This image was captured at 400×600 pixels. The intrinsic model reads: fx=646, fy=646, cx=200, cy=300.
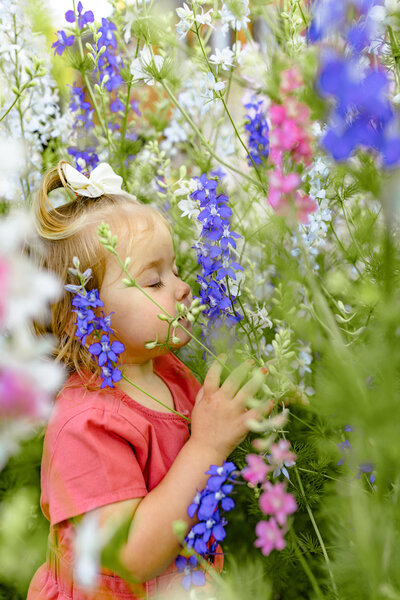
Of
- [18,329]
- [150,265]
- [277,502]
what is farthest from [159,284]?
[18,329]

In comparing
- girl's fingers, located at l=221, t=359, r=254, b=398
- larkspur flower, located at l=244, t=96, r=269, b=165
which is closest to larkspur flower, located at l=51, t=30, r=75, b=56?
larkspur flower, located at l=244, t=96, r=269, b=165

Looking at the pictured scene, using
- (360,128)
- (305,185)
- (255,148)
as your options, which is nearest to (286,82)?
(360,128)

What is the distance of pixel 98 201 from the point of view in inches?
40.2

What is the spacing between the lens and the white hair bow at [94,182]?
99cm

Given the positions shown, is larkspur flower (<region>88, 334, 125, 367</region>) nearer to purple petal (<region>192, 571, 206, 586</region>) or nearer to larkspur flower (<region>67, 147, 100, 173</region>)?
purple petal (<region>192, 571, 206, 586</region>)

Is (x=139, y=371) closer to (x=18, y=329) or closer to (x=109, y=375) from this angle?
(x=109, y=375)

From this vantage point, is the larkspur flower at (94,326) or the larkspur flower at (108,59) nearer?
the larkspur flower at (94,326)

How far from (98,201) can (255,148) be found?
0.38 meters

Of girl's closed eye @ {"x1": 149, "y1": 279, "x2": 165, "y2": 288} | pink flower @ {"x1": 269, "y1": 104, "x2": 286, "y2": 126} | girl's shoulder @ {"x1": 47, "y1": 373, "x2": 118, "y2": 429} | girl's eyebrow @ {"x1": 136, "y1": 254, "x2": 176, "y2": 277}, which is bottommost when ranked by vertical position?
girl's shoulder @ {"x1": 47, "y1": 373, "x2": 118, "y2": 429}

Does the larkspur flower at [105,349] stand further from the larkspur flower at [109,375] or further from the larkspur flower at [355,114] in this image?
the larkspur flower at [355,114]

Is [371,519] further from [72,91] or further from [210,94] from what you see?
[72,91]

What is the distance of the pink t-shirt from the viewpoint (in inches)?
33.3

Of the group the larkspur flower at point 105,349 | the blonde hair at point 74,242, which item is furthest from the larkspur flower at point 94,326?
the blonde hair at point 74,242

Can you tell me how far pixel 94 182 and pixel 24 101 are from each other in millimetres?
510
